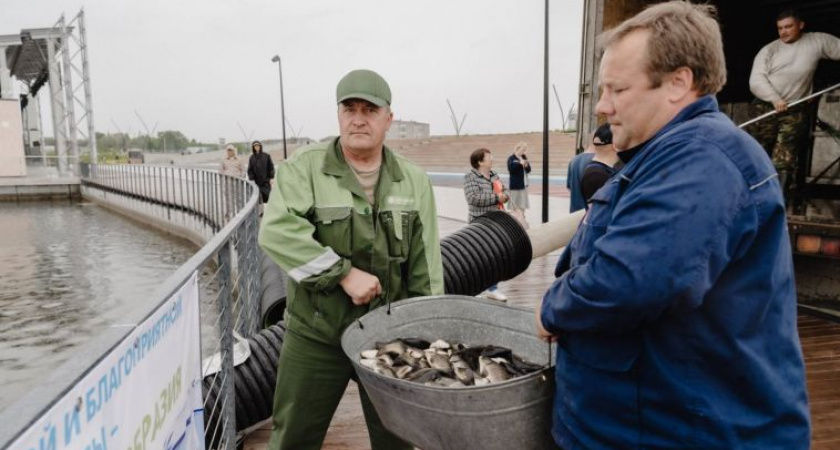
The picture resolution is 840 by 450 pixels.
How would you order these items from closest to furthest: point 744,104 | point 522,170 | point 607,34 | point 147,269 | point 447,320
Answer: point 607,34 → point 447,320 → point 744,104 → point 522,170 → point 147,269

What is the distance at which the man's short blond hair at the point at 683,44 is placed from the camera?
1.30 m

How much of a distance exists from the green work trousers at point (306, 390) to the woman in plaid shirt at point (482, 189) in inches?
157

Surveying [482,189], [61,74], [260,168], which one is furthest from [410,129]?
[482,189]

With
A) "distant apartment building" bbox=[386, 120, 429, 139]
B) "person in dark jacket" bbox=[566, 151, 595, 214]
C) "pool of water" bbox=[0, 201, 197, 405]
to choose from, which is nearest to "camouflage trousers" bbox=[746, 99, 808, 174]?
"person in dark jacket" bbox=[566, 151, 595, 214]

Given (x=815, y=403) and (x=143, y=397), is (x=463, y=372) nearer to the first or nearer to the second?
(x=143, y=397)

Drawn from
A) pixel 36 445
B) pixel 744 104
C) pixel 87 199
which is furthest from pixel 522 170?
pixel 87 199

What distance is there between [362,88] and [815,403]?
3.33 meters

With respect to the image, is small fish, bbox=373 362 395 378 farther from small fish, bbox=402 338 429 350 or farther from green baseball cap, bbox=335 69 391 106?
green baseball cap, bbox=335 69 391 106

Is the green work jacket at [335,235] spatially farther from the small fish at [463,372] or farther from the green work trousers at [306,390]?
the small fish at [463,372]

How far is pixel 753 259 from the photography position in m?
1.27

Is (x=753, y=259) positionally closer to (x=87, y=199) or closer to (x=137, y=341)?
(x=137, y=341)

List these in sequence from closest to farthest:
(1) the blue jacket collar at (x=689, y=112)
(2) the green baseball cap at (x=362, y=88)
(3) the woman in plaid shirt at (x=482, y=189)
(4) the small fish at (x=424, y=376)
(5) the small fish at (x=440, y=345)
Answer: (1) the blue jacket collar at (x=689, y=112) < (4) the small fish at (x=424, y=376) < (5) the small fish at (x=440, y=345) < (2) the green baseball cap at (x=362, y=88) < (3) the woman in plaid shirt at (x=482, y=189)

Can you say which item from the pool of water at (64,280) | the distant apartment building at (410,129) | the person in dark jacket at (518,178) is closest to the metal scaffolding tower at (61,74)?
the pool of water at (64,280)

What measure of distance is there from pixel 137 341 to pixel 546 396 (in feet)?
3.45
